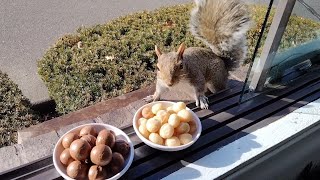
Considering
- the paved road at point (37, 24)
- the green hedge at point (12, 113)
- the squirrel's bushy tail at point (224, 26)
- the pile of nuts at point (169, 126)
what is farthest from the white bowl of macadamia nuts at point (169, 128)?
the paved road at point (37, 24)

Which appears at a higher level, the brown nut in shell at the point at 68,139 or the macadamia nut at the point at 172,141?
the macadamia nut at the point at 172,141

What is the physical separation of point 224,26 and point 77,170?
44.7 inches

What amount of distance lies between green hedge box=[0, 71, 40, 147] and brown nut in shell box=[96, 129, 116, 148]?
903mm

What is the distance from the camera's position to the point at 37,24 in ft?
11.2

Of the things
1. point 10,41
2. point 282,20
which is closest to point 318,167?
point 282,20

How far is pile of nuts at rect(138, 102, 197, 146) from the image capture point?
148cm

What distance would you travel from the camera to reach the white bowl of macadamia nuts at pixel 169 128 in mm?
1475

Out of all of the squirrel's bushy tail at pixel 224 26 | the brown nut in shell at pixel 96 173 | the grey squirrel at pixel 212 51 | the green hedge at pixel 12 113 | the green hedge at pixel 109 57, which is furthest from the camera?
the green hedge at pixel 109 57

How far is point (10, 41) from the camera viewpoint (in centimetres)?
315

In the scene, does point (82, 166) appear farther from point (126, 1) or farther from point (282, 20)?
point (126, 1)

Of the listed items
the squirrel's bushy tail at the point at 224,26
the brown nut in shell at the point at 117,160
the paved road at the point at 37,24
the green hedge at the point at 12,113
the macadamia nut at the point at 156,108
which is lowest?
the green hedge at the point at 12,113

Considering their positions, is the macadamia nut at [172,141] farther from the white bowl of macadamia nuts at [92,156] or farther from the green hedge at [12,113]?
the green hedge at [12,113]

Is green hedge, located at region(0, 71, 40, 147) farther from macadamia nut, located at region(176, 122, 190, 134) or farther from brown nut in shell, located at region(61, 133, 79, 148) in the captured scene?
macadamia nut, located at region(176, 122, 190, 134)

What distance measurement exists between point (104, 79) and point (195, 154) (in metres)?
1.18
